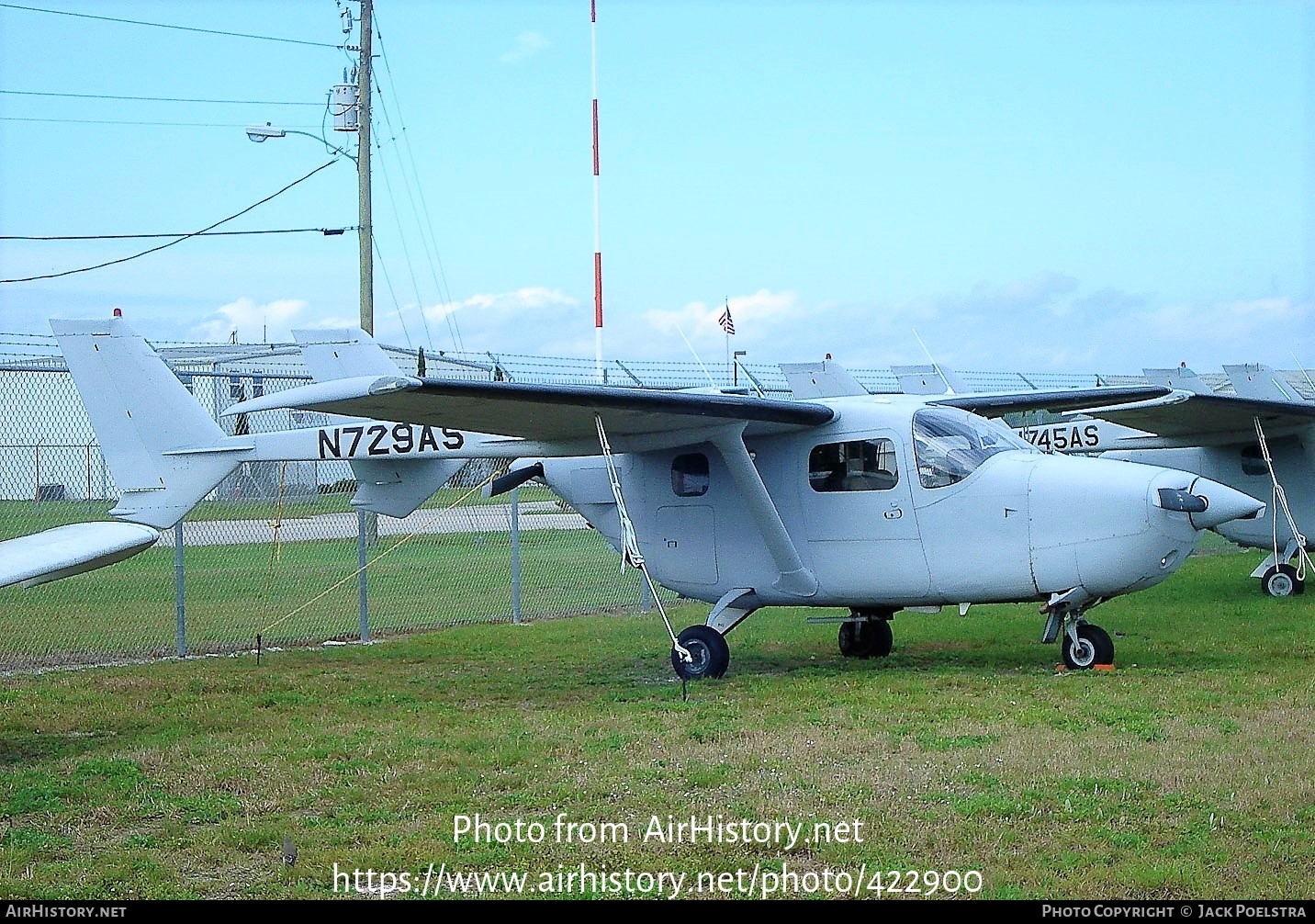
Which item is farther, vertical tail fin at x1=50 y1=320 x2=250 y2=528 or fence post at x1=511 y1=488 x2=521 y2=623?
fence post at x1=511 y1=488 x2=521 y2=623

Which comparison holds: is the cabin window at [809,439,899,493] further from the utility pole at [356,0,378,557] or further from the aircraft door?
the utility pole at [356,0,378,557]

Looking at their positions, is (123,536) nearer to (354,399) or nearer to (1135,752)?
(354,399)

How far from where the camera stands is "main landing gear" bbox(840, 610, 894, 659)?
12.5 m

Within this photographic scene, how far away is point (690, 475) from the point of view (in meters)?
11.9

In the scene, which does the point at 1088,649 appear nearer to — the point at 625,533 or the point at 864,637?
the point at 864,637

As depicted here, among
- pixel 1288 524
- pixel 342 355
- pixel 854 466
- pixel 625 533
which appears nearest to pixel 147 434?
pixel 342 355

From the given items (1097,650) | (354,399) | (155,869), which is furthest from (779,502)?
(155,869)

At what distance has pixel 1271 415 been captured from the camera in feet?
55.5

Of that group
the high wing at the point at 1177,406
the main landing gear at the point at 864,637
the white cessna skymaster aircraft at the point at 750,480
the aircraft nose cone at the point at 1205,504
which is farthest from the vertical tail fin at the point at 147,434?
the aircraft nose cone at the point at 1205,504

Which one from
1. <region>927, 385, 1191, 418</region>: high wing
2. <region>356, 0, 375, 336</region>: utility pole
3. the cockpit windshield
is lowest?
the cockpit windshield

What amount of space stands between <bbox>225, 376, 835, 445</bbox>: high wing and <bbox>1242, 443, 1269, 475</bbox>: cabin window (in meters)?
9.60

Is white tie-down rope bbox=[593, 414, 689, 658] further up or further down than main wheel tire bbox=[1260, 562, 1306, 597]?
further up

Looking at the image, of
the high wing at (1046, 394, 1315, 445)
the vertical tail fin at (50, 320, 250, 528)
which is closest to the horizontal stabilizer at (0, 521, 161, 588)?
the vertical tail fin at (50, 320, 250, 528)

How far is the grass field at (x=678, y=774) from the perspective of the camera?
540 centimetres
